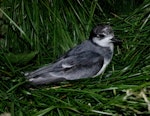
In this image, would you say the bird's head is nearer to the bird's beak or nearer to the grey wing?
the bird's beak

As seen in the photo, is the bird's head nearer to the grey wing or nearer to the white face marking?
the white face marking

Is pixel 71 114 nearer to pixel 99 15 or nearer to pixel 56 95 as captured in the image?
pixel 56 95

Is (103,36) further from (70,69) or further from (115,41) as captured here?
(70,69)

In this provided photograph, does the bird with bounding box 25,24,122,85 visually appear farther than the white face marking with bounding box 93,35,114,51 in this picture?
No

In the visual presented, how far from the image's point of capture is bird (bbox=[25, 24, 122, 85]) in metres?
1.73

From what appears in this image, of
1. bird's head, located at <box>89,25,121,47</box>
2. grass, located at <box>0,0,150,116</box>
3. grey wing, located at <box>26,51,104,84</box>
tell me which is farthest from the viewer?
bird's head, located at <box>89,25,121,47</box>

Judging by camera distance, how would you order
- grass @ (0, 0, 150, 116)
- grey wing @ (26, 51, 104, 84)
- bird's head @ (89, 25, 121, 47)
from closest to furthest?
grass @ (0, 0, 150, 116) → grey wing @ (26, 51, 104, 84) → bird's head @ (89, 25, 121, 47)

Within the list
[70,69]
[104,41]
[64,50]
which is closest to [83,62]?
[70,69]

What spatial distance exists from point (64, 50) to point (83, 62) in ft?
1.13

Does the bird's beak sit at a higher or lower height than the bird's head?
lower

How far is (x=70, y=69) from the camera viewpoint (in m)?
1.78

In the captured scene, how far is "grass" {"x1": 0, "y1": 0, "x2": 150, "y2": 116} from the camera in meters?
1.50

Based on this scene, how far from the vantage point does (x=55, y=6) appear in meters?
2.12

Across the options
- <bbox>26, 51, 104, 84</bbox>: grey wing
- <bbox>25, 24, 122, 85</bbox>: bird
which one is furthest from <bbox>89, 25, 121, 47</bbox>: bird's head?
<bbox>26, 51, 104, 84</bbox>: grey wing
